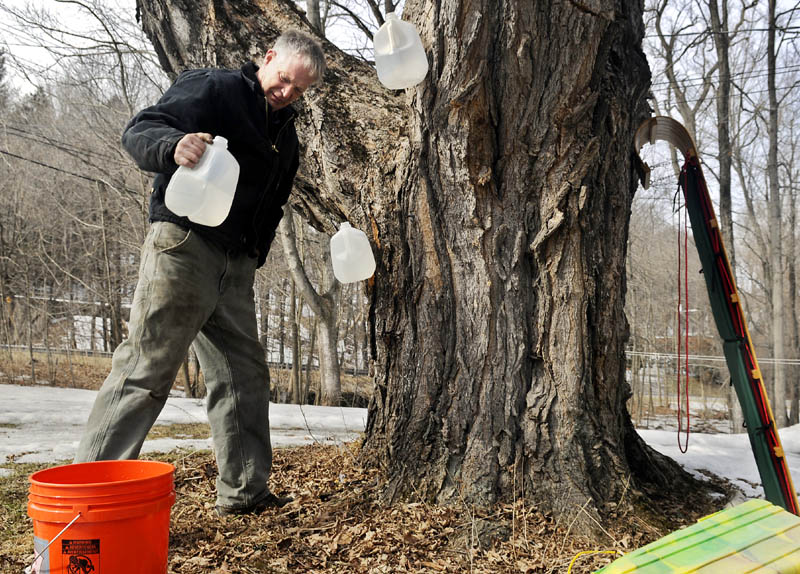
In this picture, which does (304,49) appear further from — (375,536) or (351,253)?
(375,536)

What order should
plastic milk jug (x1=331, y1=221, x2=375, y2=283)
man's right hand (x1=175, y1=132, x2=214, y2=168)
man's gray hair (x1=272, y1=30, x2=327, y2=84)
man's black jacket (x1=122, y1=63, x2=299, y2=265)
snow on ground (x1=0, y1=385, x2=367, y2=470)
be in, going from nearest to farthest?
1. man's right hand (x1=175, y1=132, x2=214, y2=168)
2. man's black jacket (x1=122, y1=63, x2=299, y2=265)
3. man's gray hair (x1=272, y1=30, x2=327, y2=84)
4. plastic milk jug (x1=331, y1=221, x2=375, y2=283)
5. snow on ground (x1=0, y1=385, x2=367, y2=470)

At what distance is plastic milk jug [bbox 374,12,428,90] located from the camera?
2396mm

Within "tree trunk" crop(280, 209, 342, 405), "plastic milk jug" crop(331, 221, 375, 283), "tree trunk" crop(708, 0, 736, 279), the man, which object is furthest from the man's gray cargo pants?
"tree trunk" crop(708, 0, 736, 279)

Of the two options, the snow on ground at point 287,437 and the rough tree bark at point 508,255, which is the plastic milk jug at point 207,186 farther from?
the snow on ground at point 287,437

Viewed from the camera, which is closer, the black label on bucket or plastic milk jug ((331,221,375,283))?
the black label on bucket

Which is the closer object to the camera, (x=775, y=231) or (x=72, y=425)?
(x=72, y=425)

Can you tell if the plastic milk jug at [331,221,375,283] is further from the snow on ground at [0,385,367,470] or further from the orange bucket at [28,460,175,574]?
the snow on ground at [0,385,367,470]

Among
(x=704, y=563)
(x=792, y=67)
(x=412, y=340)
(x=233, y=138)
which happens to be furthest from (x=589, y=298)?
(x=792, y=67)

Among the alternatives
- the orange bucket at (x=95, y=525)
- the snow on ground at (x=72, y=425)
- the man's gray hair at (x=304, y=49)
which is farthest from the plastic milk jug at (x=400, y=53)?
the snow on ground at (x=72, y=425)

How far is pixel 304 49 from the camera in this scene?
7.38 ft

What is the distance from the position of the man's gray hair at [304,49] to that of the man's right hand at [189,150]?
655mm

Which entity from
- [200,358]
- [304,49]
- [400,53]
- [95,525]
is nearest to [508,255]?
[400,53]

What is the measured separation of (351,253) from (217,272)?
611 mm

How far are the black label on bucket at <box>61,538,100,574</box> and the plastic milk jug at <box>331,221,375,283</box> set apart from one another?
58.0 inches
